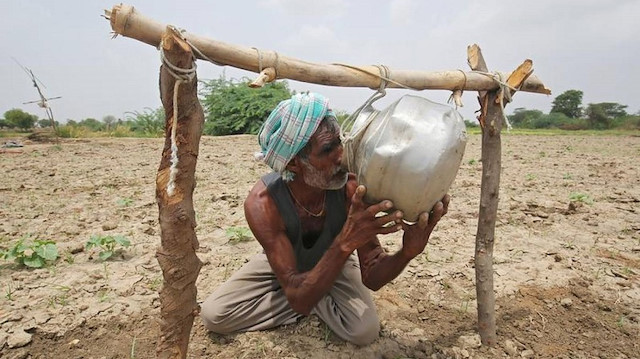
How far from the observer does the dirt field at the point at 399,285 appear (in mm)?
2396

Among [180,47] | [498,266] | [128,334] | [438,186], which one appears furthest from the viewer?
[498,266]

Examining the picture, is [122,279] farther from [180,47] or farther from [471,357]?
[471,357]

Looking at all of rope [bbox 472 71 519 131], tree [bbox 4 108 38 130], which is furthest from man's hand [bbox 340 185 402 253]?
tree [bbox 4 108 38 130]

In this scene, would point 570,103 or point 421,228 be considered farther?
point 570,103

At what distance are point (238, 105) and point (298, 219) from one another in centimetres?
1675

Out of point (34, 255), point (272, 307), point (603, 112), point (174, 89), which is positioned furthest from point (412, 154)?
point (603, 112)

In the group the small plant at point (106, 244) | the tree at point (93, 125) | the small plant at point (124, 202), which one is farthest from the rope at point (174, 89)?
the tree at point (93, 125)

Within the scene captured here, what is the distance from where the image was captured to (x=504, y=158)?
1014cm

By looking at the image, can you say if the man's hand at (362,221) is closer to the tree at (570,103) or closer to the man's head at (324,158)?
the man's head at (324,158)

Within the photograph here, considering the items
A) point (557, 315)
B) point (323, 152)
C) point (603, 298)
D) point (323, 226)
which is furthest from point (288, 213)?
point (603, 298)

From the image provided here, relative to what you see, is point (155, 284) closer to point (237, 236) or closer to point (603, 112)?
point (237, 236)

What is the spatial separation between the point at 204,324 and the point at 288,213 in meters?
0.90

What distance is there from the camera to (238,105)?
18.4m

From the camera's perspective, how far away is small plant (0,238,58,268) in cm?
314
